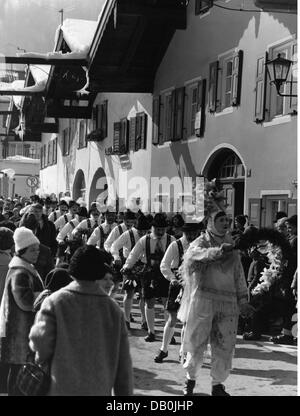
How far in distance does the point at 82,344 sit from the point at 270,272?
5980mm

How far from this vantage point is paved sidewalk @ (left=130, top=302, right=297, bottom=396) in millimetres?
7199

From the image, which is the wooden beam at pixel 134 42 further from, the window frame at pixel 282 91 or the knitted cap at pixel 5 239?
the knitted cap at pixel 5 239

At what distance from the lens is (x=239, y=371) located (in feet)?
26.7

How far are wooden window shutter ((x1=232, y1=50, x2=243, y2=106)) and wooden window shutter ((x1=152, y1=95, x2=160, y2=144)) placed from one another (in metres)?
5.07

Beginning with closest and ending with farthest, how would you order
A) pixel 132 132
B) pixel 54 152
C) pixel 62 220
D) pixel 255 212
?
Answer: pixel 255 212
pixel 62 220
pixel 132 132
pixel 54 152

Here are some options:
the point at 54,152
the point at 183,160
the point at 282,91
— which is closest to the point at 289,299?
the point at 282,91

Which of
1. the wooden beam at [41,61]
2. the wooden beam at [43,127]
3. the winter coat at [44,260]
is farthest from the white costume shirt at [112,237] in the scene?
the wooden beam at [43,127]

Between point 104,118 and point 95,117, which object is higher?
point 95,117

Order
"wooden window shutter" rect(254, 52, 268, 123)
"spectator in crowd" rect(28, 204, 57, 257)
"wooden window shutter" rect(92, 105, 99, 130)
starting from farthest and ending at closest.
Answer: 1. "wooden window shutter" rect(92, 105, 99, 130)
2. "wooden window shutter" rect(254, 52, 268, 123)
3. "spectator in crowd" rect(28, 204, 57, 257)

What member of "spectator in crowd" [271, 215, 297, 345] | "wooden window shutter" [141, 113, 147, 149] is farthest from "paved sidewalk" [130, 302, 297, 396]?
"wooden window shutter" [141, 113, 147, 149]

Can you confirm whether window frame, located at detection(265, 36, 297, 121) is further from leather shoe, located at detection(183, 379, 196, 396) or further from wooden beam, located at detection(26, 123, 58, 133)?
wooden beam, located at detection(26, 123, 58, 133)

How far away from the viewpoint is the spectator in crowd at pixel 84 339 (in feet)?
13.8

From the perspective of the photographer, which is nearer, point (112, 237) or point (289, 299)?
point (289, 299)

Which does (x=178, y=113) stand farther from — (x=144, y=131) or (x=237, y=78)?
(x=237, y=78)
